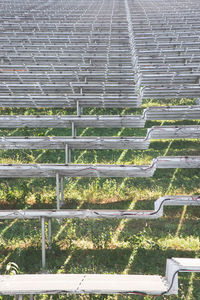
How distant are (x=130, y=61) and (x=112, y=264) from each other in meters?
6.65

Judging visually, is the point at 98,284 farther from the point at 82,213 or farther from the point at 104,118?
the point at 104,118

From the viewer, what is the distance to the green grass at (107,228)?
311 centimetres

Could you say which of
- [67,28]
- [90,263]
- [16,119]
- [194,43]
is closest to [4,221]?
[90,263]

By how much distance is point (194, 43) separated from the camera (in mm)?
8633

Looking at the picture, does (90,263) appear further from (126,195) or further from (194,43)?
(194,43)

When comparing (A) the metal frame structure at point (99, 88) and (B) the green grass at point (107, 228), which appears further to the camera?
(B) the green grass at point (107, 228)

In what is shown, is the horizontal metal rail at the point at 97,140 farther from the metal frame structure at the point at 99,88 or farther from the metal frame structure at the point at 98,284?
the metal frame structure at the point at 98,284

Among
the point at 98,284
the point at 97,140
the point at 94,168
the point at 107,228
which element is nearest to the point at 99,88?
the point at 97,140

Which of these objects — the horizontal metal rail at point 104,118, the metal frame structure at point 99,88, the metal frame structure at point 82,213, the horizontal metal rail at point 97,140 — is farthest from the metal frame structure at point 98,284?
the horizontal metal rail at point 104,118

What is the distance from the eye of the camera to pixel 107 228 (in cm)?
364

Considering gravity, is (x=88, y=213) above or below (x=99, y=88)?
below

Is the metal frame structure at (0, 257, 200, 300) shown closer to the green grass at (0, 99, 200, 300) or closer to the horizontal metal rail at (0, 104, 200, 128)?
the green grass at (0, 99, 200, 300)

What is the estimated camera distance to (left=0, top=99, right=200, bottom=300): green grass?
122 inches

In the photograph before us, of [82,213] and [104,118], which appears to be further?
[104,118]
